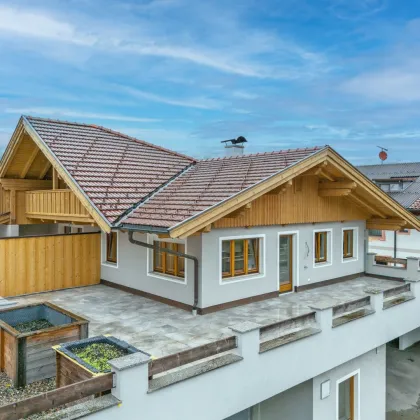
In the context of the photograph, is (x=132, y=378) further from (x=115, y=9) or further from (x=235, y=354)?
(x=115, y=9)

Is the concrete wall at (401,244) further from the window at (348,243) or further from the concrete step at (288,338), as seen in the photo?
the concrete step at (288,338)

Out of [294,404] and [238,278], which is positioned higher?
[238,278]

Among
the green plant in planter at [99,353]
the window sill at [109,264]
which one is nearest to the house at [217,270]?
the window sill at [109,264]

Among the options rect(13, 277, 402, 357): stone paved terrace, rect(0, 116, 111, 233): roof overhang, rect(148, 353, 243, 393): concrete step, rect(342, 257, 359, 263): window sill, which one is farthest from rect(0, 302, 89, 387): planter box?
rect(342, 257, 359, 263): window sill

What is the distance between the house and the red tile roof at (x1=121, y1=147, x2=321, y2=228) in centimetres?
8

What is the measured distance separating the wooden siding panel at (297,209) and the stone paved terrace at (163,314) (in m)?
2.24

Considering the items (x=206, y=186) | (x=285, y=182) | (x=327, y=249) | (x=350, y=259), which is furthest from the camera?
(x=350, y=259)

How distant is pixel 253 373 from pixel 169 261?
4.66 metres

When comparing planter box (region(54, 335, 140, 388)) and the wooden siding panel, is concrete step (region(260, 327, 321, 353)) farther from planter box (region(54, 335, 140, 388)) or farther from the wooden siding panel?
the wooden siding panel

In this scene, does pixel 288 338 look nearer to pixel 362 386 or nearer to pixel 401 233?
pixel 362 386

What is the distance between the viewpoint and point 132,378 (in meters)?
5.39

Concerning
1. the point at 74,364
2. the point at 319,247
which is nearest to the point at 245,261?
the point at 319,247

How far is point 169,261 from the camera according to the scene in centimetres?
1121

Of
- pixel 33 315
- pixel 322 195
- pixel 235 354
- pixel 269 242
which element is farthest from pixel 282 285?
pixel 33 315
